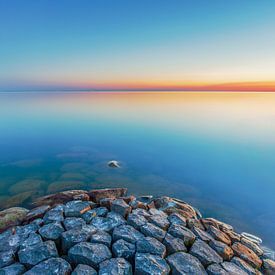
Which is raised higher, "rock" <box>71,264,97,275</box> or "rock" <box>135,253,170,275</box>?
"rock" <box>71,264,97,275</box>

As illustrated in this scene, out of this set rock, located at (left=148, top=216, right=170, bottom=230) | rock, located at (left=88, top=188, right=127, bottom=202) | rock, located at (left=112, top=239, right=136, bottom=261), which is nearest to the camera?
rock, located at (left=112, top=239, right=136, bottom=261)

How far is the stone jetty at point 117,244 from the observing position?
9.91 feet

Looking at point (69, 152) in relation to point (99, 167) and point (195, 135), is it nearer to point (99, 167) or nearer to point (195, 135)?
point (99, 167)

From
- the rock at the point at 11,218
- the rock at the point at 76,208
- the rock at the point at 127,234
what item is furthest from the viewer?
the rock at the point at 11,218

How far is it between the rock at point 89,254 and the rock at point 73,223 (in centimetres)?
60

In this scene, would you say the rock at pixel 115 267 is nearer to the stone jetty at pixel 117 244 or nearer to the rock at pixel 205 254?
the stone jetty at pixel 117 244

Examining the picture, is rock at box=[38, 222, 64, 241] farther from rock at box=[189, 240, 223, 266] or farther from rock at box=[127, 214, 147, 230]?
rock at box=[189, 240, 223, 266]

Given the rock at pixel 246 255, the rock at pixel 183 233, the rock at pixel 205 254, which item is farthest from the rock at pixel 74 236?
the rock at pixel 246 255

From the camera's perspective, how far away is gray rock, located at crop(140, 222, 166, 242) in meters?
3.64

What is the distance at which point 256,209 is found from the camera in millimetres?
7336

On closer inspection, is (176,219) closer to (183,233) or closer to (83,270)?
(183,233)

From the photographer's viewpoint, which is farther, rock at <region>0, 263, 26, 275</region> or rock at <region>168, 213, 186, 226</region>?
rock at <region>168, 213, 186, 226</region>

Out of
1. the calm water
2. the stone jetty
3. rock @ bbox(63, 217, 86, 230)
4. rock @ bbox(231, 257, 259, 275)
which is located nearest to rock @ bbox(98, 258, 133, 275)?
the stone jetty

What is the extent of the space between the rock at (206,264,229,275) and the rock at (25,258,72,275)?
6.83ft
